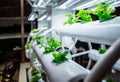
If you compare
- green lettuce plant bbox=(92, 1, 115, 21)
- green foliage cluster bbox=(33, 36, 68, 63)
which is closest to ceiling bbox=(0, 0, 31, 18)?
green foliage cluster bbox=(33, 36, 68, 63)

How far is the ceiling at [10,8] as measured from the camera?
666cm

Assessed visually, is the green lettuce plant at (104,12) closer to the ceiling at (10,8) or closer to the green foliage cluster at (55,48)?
the green foliage cluster at (55,48)

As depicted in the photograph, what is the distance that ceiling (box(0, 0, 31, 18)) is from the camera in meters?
6.66

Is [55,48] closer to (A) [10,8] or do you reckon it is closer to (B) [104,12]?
(B) [104,12]

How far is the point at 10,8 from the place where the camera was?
6.68m

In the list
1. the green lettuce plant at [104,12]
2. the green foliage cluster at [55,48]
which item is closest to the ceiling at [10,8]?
the green foliage cluster at [55,48]

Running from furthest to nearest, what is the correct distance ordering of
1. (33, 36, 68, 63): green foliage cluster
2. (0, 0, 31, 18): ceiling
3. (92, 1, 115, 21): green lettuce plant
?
(0, 0, 31, 18): ceiling → (33, 36, 68, 63): green foliage cluster → (92, 1, 115, 21): green lettuce plant

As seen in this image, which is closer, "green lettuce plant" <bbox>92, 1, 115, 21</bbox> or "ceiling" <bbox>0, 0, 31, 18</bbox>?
"green lettuce plant" <bbox>92, 1, 115, 21</bbox>

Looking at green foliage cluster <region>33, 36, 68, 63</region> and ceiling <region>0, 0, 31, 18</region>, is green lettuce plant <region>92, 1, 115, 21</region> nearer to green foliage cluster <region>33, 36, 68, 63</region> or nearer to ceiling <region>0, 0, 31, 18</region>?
green foliage cluster <region>33, 36, 68, 63</region>

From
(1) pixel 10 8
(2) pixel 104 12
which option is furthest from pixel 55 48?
(1) pixel 10 8

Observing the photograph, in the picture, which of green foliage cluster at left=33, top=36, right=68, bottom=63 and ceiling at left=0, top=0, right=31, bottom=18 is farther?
ceiling at left=0, top=0, right=31, bottom=18

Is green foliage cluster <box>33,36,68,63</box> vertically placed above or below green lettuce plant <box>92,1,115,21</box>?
below

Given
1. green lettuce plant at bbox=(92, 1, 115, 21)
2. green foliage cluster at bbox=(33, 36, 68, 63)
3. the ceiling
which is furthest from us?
the ceiling

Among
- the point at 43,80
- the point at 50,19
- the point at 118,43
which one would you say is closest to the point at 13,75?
the point at 43,80
